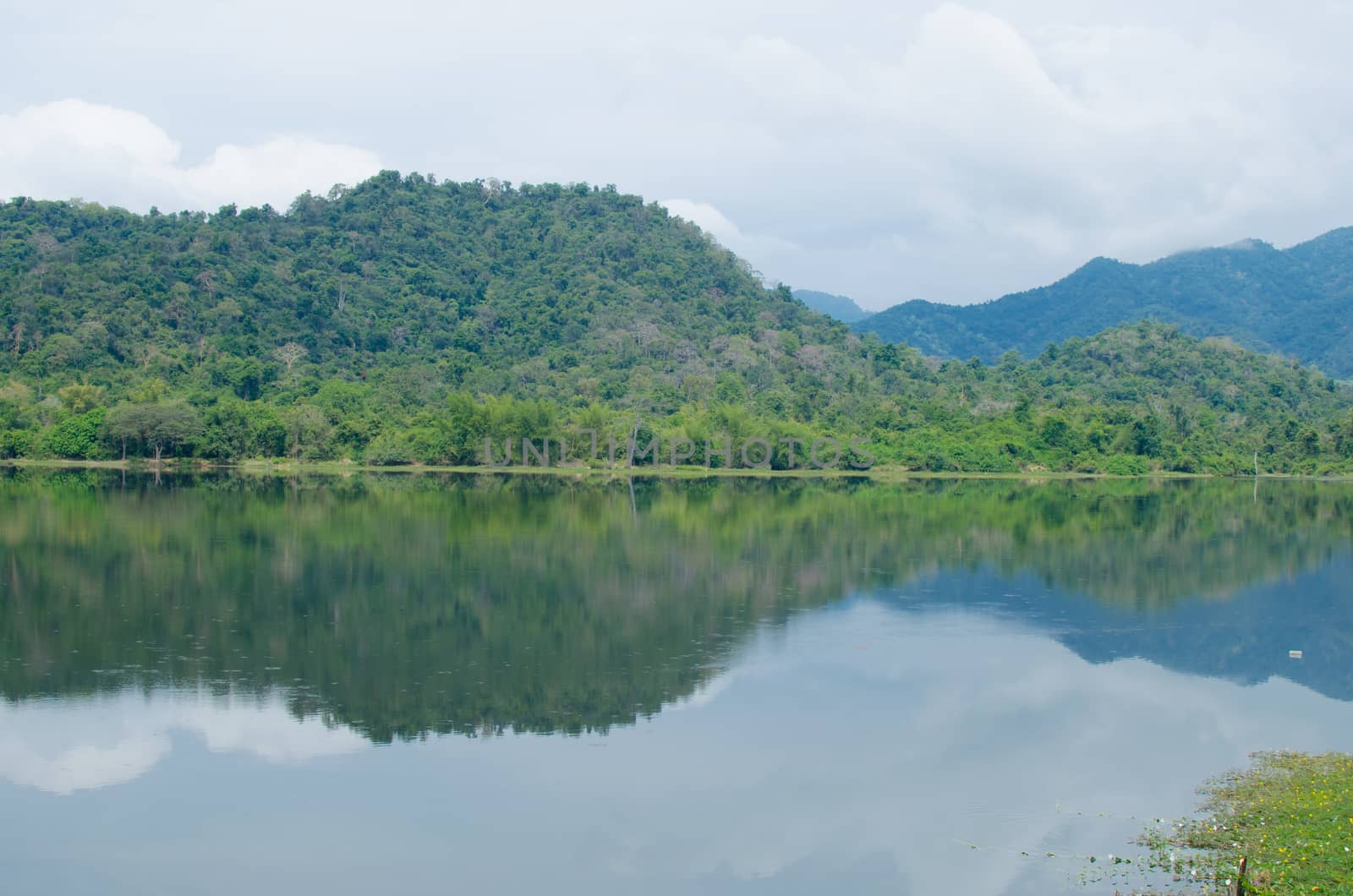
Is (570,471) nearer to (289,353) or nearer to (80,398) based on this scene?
(80,398)

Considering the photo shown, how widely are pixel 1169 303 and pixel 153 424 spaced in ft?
456

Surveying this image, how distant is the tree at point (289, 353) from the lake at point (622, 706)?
165 ft

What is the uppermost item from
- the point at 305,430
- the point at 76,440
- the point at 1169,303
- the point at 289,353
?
the point at 1169,303

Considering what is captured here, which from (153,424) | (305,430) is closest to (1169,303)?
(305,430)

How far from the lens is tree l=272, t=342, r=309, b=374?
246 ft

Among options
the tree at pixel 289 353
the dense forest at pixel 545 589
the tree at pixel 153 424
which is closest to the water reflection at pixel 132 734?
the dense forest at pixel 545 589

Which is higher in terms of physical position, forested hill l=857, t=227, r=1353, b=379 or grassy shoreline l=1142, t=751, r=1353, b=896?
forested hill l=857, t=227, r=1353, b=379

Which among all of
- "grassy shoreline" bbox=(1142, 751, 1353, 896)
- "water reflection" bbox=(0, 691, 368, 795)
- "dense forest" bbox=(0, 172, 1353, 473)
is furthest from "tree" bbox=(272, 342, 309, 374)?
"grassy shoreline" bbox=(1142, 751, 1353, 896)

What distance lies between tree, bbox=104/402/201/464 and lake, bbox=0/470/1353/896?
30.9 m

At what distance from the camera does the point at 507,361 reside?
267ft

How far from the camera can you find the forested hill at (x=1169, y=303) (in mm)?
144750

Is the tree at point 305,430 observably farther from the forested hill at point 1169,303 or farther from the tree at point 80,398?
the forested hill at point 1169,303

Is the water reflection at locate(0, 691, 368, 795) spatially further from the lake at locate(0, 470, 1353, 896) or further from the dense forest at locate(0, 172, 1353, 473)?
the dense forest at locate(0, 172, 1353, 473)

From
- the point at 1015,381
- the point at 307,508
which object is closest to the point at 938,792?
the point at 307,508
